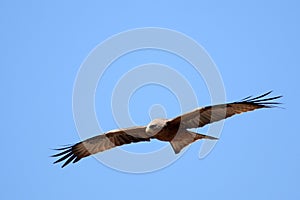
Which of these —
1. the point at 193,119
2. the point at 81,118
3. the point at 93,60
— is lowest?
the point at 193,119

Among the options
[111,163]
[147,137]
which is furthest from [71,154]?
[147,137]

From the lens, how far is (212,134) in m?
13.4

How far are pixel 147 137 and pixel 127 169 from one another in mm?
917

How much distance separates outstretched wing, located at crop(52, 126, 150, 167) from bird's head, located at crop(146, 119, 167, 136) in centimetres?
44

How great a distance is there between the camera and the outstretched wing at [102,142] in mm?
14000

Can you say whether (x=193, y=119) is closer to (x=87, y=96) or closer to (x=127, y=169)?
(x=127, y=169)

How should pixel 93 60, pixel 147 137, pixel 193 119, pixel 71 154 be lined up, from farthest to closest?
pixel 93 60 → pixel 71 154 → pixel 147 137 → pixel 193 119

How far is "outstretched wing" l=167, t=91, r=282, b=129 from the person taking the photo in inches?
502

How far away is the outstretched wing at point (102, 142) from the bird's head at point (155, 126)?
44cm

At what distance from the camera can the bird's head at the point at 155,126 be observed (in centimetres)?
1312

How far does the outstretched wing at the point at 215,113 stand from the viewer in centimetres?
1275

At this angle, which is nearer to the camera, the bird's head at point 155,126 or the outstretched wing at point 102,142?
the bird's head at point 155,126

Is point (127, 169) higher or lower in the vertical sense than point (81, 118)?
lower

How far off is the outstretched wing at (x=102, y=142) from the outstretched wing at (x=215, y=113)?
1.06 m
